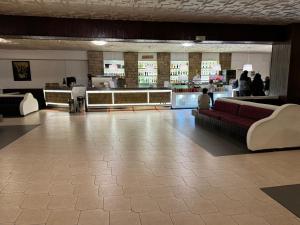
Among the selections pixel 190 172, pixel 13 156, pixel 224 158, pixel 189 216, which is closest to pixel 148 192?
pixel 189 216

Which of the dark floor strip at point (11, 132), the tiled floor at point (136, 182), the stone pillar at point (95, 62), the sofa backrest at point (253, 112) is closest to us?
the tiled floor at point (136, 182)

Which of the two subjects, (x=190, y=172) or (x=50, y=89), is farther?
(x=50, y=89)

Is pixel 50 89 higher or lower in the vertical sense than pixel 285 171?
higher

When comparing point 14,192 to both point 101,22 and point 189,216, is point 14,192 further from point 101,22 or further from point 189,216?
point 101,22

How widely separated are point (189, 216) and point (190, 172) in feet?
3.85

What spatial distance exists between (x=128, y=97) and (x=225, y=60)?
7.04 m

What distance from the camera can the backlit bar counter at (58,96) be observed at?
10477mm

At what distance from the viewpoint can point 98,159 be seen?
4332 mm

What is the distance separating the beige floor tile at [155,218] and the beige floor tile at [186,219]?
69mm

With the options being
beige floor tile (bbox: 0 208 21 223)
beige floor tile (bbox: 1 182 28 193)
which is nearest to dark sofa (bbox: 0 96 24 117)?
beige floor tile (bbox: 1 182 28 193)

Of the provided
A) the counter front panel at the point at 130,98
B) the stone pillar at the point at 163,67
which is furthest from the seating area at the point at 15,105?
the stone pillar at the point at 163,67

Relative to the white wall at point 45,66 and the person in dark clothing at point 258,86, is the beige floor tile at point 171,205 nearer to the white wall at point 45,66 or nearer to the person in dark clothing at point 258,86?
the person in dark clothing at point 258,86

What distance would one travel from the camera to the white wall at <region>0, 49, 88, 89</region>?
12617 mm

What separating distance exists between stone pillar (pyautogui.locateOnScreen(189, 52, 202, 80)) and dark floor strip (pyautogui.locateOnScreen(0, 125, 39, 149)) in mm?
9393
